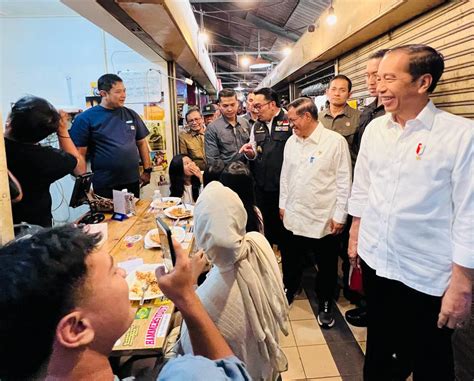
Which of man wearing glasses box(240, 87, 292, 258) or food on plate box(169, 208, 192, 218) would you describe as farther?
man wearing glasses box(240, 87, 292, 258)

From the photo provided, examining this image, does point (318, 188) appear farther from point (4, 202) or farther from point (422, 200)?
point (4, 202)

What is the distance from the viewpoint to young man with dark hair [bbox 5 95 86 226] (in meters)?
1.96

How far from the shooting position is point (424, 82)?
1.48 m

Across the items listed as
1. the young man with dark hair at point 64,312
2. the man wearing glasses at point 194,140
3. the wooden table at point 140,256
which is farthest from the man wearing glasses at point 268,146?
the young man with dark hair at point 64,312

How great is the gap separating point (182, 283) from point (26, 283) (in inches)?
15.8

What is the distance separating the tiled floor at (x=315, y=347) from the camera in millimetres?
2143

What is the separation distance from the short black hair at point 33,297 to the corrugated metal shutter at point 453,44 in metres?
2.24

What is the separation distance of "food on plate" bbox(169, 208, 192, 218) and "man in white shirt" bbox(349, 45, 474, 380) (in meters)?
1.33

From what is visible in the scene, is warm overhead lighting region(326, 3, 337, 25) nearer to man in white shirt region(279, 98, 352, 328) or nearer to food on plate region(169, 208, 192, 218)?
man in white shirt region(279, 98, 352, 328)

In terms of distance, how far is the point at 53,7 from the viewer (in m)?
4.32

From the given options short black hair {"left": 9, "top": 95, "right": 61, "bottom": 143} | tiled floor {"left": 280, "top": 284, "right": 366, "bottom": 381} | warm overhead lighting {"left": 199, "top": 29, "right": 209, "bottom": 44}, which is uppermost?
warm overhead lighting {"left": 199, "top": 29, "right": 209, "bottom": 44}

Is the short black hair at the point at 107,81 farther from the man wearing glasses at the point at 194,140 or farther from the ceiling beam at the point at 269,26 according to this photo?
the ceiling beam at the point at 269,26

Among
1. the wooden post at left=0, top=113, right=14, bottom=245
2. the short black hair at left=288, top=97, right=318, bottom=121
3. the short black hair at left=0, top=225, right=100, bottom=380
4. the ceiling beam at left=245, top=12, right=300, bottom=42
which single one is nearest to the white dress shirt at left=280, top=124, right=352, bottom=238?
the short black hair at left=288, top=97, right=318, bottom=121

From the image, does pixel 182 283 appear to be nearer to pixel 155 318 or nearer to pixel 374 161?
pixel 155 318
